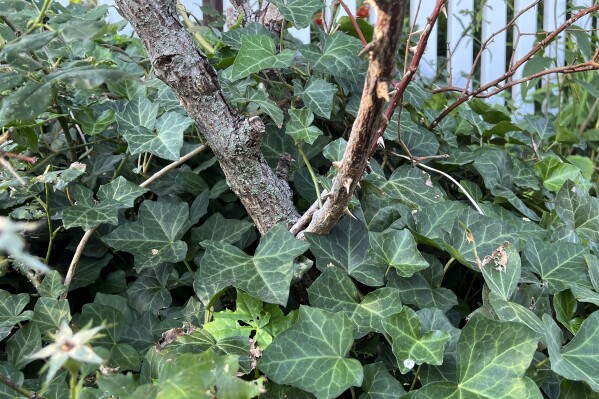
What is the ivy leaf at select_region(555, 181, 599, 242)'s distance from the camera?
109cm

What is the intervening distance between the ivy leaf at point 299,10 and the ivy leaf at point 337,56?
0.05m

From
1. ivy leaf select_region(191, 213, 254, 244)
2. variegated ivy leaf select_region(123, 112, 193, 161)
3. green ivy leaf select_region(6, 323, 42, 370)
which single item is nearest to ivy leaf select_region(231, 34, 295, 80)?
variegated ivy leaf select_region(123, 112, 193, 161)

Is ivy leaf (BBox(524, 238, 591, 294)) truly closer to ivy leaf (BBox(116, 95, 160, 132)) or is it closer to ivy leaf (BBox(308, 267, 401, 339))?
Result: ivy leaf (BBox(308, 267, 401, 339))

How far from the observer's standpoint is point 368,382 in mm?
804

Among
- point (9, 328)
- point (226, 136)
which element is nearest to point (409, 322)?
point (226, 136)

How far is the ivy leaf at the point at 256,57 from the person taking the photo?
1.03 m

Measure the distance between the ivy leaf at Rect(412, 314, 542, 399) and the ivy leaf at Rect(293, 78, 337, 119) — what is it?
0.44m

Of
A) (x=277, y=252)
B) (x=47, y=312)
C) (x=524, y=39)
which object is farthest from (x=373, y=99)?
(x=524, y=39)

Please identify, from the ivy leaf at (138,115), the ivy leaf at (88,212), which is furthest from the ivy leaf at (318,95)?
the ivy leaf at (88,212)

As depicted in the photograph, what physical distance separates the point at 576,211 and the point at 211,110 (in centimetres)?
64

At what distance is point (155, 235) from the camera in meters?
0.99

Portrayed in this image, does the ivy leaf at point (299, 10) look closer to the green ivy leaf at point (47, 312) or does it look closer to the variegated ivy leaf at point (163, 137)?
the variegated ivy leaf at point (163, 137)

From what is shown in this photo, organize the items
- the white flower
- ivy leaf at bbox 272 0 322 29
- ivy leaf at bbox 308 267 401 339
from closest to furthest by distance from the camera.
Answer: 1. the white flower
2. ivy leaf at bbox 308 267 401 339
3. ivy leaf at bbox 272 0 322 29

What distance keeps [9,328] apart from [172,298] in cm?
24
